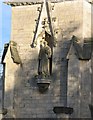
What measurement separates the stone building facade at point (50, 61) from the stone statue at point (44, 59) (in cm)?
11

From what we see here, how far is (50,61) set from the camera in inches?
820

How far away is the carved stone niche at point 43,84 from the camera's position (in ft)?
67.4

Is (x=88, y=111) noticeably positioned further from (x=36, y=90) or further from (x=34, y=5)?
(x=34, y=5)

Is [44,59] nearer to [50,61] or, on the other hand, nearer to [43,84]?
[50,61]

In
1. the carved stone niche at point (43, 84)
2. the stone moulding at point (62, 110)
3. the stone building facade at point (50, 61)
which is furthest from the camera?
the carved stone niche at point (43, 84)

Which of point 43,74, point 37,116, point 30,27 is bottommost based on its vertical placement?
point 37,116

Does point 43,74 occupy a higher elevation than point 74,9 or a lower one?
lower

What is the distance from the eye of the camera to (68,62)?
20188 millimetres

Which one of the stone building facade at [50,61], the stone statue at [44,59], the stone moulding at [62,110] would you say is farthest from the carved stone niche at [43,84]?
the stone moulding at [62,110]

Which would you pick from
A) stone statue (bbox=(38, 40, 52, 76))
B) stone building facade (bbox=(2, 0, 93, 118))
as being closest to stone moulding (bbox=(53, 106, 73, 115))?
stone building facade (bbox=(2, 0, 93, 118))

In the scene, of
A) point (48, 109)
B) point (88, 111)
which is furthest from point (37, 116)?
point (88, 111)

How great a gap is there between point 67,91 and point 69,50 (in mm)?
1218

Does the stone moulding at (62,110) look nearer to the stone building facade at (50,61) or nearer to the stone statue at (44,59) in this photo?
the stone building facade at (50,61)

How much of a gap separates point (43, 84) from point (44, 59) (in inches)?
30.0
